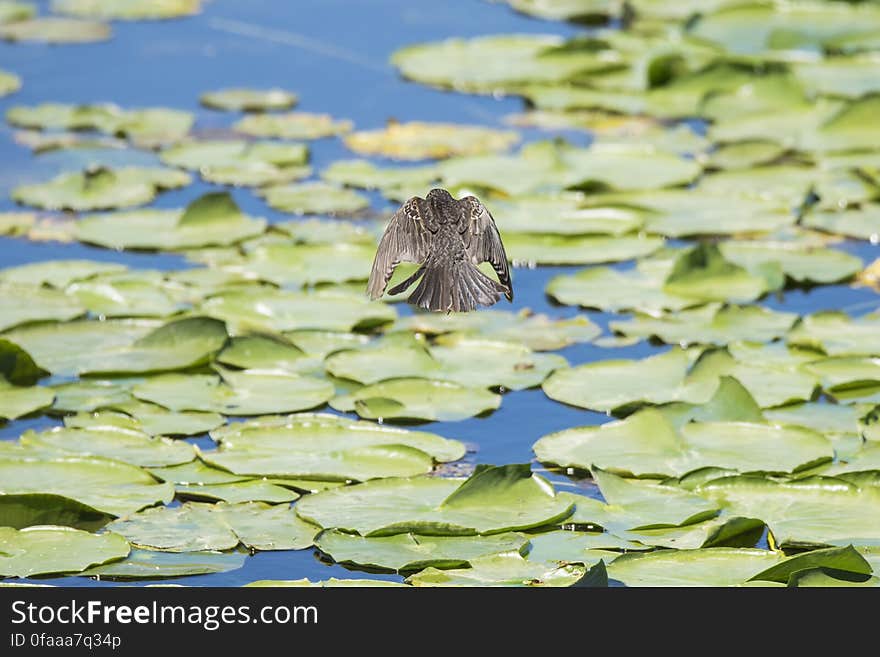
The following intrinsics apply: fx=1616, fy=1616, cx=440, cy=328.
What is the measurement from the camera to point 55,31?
8453 millimetres

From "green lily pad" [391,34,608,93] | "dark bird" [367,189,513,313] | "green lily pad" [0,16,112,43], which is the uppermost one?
"green lily pad" [0,16,112,43]

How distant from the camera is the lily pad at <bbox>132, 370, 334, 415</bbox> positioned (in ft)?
14.8

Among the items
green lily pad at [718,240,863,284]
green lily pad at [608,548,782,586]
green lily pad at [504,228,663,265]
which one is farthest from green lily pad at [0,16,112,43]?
green lily pad at [608,548,782,586]

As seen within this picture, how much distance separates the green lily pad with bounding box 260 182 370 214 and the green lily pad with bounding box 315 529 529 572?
8.25 ft

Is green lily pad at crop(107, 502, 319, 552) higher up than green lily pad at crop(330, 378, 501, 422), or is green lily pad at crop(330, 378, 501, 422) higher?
green lily pad at crop(330, 378, 501, 422)

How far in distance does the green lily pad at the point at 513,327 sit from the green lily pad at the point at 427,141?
160cm

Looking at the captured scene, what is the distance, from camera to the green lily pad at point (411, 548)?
3.65 m

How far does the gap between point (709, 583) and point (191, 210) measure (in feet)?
9.39

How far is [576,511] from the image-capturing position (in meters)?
3.94

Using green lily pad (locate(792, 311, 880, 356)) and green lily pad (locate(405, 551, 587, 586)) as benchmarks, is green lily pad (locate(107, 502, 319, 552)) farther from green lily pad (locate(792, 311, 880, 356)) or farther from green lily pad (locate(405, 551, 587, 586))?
green lily pad (locate(792, 311, 880, 356))

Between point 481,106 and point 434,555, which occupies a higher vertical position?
point 481,106

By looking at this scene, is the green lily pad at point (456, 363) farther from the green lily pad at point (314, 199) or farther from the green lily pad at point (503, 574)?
the green lily pad at point (314, 199)
